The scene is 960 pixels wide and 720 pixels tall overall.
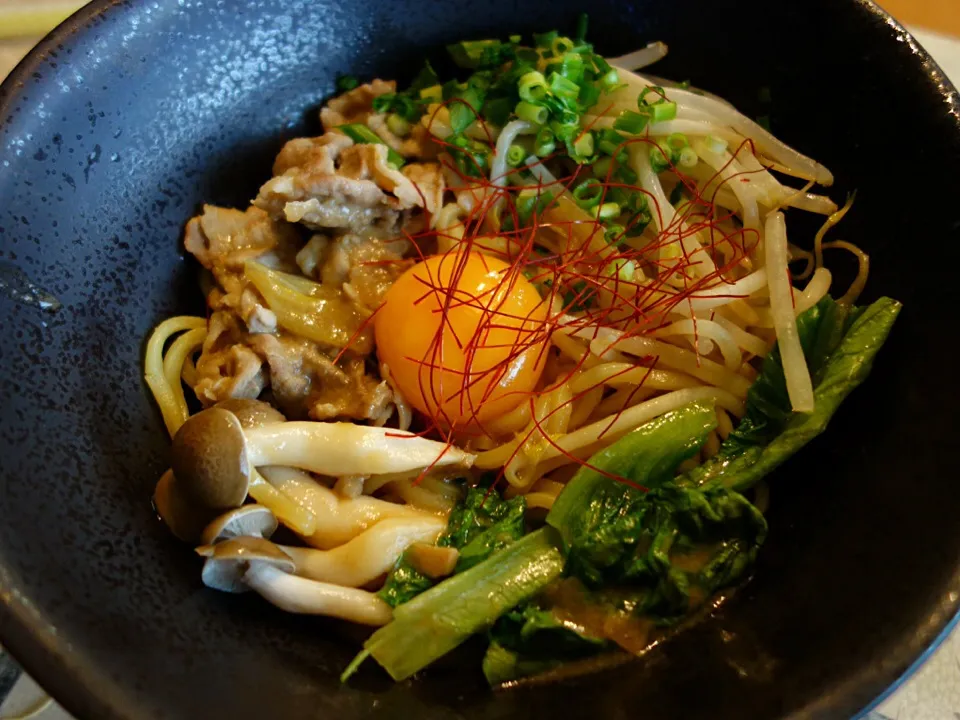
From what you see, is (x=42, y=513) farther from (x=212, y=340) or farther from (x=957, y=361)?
(x=957, y=361)

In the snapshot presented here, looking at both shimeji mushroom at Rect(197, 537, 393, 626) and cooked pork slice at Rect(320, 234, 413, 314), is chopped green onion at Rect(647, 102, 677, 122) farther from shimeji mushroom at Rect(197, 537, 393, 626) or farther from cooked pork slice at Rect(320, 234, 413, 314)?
shimeji mushroom at Rect(197, 537, 393, 626)

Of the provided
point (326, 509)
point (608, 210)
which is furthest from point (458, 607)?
point (608, 210)

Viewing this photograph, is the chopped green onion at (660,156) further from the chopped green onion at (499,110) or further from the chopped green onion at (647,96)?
the chopped green onion at (499,110)

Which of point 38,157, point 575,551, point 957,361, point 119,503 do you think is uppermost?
point 957,361

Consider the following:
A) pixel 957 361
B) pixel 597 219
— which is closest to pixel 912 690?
pixel 957 361

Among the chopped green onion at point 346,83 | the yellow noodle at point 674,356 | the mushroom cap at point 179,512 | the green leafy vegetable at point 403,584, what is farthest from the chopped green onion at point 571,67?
the mushroom cap at point 179,512

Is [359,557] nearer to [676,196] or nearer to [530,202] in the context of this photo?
[530,202]
